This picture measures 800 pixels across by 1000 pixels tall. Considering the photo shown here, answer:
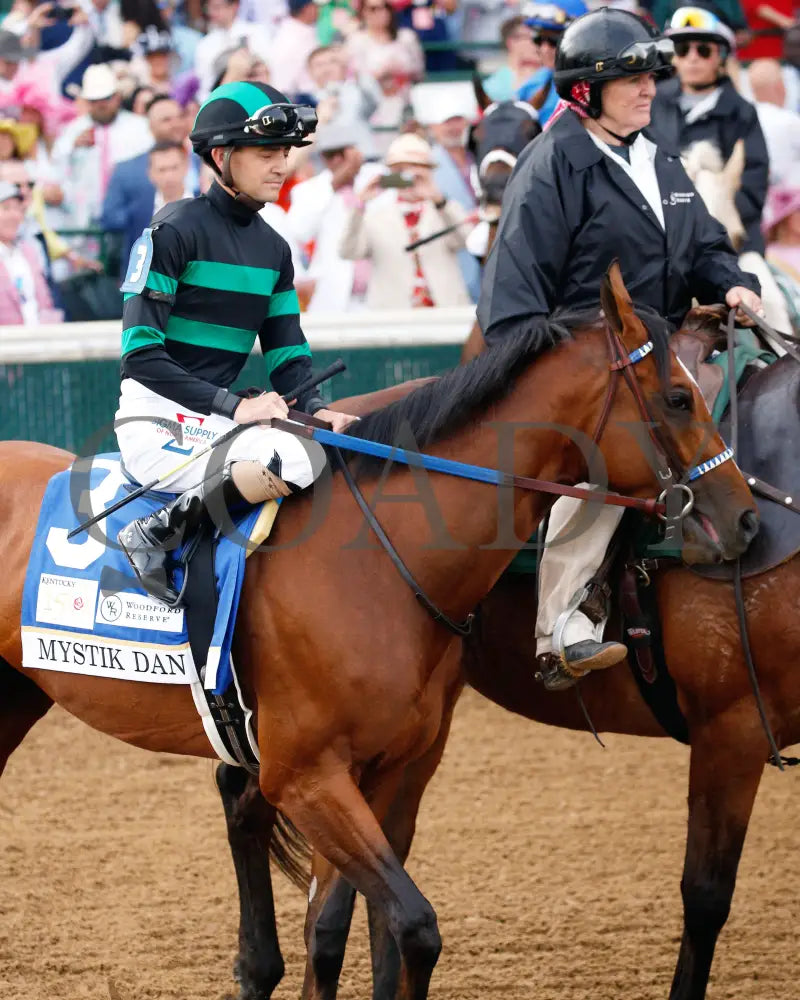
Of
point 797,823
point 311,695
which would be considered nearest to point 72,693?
point 311,695

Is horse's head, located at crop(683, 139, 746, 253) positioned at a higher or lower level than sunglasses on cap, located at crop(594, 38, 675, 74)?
lower

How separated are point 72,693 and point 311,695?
79 cm

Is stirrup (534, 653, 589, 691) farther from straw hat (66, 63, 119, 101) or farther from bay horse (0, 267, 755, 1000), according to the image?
straw hat (66, 63, 119, 101)

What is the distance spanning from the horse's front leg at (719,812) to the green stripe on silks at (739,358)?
2.73ft

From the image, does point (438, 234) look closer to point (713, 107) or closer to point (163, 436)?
point (713, 107)

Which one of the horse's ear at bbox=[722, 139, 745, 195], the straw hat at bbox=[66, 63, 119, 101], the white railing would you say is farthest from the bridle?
the straw hat at bbox=[66, 63, 119, 101]

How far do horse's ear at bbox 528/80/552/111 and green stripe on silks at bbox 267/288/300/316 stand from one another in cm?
282

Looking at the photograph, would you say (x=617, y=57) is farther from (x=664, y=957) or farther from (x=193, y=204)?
(x=664, y=957)

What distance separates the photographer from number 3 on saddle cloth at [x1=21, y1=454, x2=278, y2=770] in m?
3.79

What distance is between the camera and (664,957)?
4.79 meters

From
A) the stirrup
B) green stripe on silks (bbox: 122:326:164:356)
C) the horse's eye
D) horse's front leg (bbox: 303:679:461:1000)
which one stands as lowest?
horse's front leg (bbox: 303:679:461:1000)

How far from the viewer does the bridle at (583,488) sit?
364cm

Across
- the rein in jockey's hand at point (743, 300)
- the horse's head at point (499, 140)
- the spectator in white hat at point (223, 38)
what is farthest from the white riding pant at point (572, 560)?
the spectator in white hat at point (223, 38)

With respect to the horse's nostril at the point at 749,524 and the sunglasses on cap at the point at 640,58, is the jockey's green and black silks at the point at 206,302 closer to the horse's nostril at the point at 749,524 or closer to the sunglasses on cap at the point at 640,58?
the sunglasses on cap at the point at 640,58
